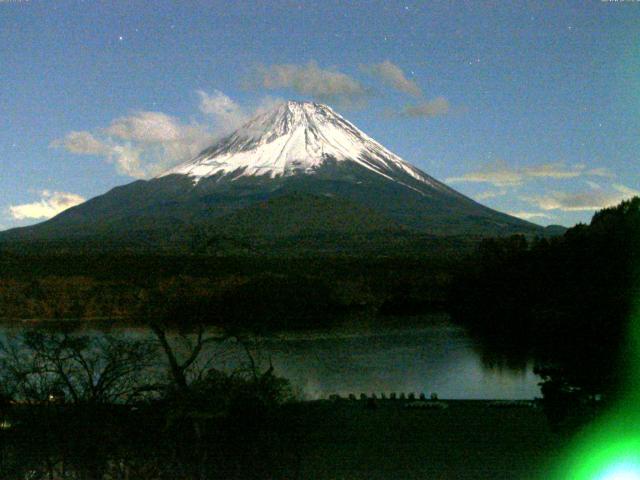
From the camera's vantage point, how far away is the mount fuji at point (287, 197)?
67438 millimetres

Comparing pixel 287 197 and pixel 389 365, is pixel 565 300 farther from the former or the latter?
pixel 287 197

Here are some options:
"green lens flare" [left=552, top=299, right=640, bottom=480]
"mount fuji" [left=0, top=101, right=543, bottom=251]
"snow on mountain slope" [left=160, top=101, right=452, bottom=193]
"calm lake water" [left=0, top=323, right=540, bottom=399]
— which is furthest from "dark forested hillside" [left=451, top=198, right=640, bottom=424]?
"snow on mountain slope" [left=160, top=101, right=452, bottom=193]

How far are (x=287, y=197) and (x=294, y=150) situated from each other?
2624 cm

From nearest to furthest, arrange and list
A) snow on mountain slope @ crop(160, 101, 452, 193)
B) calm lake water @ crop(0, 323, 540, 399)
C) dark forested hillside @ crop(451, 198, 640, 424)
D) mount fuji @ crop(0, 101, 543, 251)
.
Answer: dark forested hillside @ crop(451, 198, 640, 424)
calm lake water @ crop(0, 323, 540, 399)
mount fuji @ crop(0, 101, 543, 251)
snow on mountain slope @ crop(160, 101, 452, 193)

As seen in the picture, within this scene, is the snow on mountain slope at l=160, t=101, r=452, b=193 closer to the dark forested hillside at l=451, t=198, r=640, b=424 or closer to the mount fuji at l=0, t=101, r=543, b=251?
the mount fuji at l=0, t=101, r=543, b=251

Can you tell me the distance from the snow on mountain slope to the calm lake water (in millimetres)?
73580

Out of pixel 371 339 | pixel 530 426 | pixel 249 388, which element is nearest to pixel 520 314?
pixel 371 339

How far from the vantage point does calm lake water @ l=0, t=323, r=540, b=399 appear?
14.3m

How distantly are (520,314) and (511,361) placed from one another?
2306 mm

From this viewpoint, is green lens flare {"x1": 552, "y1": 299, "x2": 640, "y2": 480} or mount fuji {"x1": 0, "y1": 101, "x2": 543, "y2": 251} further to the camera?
mount fuji {"x1": 0, "y1": 101, "x2": 543, "y2": 251}

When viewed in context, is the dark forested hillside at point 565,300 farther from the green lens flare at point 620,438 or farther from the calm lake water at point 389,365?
the calm lake water at point 389,365

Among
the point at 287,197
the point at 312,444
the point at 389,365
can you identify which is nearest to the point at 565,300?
the point at 389,365

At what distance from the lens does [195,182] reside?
95.2 m

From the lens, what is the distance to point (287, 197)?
258ft
